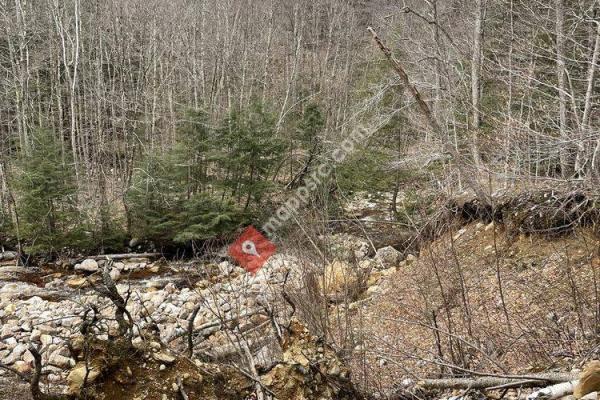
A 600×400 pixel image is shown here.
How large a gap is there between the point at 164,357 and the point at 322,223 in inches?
77.9

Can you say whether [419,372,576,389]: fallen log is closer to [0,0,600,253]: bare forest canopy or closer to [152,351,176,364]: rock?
[152,351,176,364]: rock

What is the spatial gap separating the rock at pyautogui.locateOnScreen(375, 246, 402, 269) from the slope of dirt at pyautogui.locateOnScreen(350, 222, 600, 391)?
0.70 m

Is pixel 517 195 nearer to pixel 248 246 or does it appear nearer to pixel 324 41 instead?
pixel 248 246

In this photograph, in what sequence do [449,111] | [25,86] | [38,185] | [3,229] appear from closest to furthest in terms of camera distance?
[449,111]
[38,185]
[3,229]
[25,86]

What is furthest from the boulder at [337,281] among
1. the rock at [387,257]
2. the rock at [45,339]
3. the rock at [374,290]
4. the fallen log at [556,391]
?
the rock at [45,339]

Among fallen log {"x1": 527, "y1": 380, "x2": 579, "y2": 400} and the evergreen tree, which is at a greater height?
fallen log {"x1": 527, "y1": 380, "x2": 579, "y2": 400}

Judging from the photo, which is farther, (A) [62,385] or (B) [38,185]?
(B) [38,185]

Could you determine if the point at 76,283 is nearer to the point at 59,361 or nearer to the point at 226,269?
the point at 226,269

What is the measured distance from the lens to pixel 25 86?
14555 millimetres

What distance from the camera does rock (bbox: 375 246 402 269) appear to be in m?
10.2

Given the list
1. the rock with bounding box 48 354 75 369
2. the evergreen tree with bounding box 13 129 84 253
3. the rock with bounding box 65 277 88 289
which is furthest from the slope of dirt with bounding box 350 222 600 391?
the evergreen tree with bounding box 13 129 84 253

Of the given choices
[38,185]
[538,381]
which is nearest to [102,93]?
[38,185]

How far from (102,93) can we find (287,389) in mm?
16876

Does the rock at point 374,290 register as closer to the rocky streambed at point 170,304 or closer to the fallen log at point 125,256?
the rocky streambed at point 170,304
